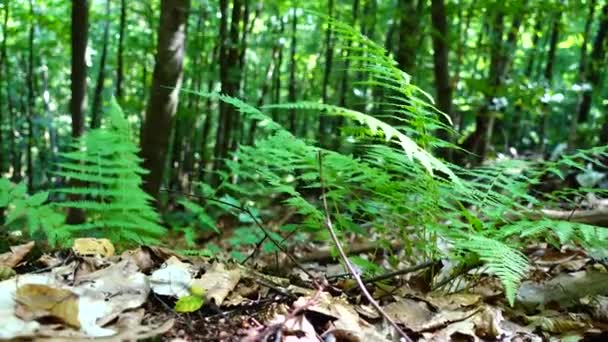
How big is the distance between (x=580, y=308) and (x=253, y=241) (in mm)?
1804

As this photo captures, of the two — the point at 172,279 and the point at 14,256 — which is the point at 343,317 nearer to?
the point at 172,279

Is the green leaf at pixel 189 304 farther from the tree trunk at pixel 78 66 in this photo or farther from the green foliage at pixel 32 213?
the tree trunk at pixel 78 66

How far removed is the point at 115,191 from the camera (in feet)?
9.70

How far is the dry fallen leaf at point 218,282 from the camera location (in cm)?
180

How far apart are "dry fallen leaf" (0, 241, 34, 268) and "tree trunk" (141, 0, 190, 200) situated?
287 cm

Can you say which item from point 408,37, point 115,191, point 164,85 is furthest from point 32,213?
point 408,37

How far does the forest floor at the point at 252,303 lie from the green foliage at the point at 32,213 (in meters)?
0.41

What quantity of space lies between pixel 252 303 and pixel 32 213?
1.42 m

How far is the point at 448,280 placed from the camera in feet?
7.41

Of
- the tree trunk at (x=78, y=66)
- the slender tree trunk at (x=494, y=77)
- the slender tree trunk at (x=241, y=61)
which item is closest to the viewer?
the tree trunk at (x=78, y=66)

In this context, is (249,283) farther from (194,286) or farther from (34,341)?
(34,341)

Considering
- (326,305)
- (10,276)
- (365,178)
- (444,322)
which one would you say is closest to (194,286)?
(326,305)

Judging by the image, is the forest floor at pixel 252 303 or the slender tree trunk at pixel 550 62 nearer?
the forest floor at pixel 252 303

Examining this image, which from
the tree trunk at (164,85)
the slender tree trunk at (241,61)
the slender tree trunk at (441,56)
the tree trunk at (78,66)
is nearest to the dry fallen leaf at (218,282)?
the tree trunk at (164,85)
